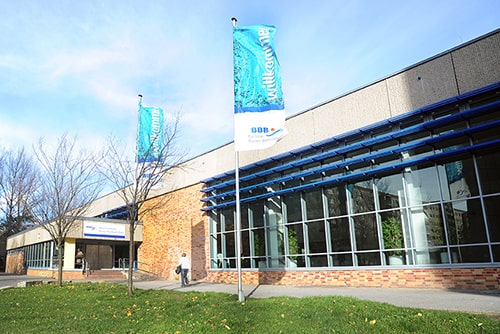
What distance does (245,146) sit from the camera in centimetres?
1091

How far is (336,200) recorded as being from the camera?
51.8ft

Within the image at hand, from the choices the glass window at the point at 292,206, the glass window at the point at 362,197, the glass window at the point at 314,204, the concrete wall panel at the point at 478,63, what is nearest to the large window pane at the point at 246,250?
the glass window at the point at 292,206

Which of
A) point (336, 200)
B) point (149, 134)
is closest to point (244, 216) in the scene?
point (336, 200)

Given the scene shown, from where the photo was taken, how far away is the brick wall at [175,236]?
72.0 ft

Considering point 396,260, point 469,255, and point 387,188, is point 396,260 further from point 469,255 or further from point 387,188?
point 387,188

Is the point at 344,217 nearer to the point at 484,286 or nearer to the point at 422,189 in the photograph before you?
the point at 422,189

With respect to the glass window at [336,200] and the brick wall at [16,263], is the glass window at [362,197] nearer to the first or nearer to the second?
the glass window at [336,200]

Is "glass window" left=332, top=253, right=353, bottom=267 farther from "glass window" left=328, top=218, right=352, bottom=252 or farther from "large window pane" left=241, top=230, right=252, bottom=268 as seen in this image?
"large window pane" left=241, top=230, right=252, bottom=268

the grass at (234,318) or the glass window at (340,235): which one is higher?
the glass window at (340,235)

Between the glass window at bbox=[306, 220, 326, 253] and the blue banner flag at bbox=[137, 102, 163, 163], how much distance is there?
6.82m

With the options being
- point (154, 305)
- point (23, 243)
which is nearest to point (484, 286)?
point (154, 305)

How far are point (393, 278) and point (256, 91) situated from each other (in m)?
7.85

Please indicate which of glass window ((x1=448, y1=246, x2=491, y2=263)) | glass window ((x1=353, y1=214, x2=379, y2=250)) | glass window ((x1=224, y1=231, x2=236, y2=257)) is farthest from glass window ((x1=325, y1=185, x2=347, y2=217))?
glass window ((x1=224, y1=231, x2=236, y2=257))

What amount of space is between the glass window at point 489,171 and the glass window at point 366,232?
12.5ft
